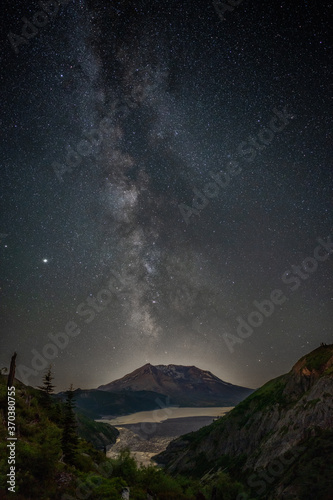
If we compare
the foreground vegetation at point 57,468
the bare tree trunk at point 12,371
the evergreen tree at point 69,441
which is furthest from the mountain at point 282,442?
the bare tree trunk at point 12,371

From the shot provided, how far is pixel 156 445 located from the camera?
131250 mm

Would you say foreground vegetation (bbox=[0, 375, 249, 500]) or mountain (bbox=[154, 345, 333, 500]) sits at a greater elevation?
foreground vegetation (bbox=[0, 375, 249, 500])

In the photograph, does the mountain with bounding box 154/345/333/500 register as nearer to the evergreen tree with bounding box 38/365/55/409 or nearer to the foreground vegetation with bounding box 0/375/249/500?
the foreground vegetation with bounding box 0/375/249/500

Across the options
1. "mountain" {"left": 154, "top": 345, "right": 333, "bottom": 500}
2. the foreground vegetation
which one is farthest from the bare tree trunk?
"mountain" {"left": 154, "top": 345, "right": 333, "bottom": 500}

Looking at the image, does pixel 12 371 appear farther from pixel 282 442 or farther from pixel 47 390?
pixel 282 442

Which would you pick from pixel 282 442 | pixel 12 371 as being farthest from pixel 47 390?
pixel 282 442

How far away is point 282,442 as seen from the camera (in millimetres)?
45906

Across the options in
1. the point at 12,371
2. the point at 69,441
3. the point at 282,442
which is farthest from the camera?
the point at 282,442

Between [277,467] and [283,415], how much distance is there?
14.4 m

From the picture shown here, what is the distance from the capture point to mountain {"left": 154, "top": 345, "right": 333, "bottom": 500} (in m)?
35.4

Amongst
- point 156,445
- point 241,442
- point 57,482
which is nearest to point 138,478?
point 57,482

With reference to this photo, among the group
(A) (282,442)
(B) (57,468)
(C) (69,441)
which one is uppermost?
(C) (69,441)

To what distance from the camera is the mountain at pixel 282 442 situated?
35.4m

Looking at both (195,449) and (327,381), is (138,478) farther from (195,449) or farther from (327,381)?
(195,449)
